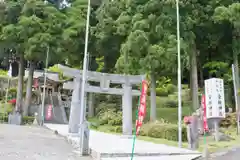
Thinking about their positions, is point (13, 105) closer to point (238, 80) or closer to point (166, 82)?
point (166, 82)

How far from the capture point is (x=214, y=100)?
10.9 meters

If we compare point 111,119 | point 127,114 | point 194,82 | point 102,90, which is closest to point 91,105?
point 111,119

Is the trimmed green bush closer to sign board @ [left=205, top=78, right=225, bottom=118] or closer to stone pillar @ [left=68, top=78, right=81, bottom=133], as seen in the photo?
stone pillar @ [left=68, top=78, right=81, bottom=133]

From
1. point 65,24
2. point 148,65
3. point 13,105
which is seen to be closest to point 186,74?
point 148,65

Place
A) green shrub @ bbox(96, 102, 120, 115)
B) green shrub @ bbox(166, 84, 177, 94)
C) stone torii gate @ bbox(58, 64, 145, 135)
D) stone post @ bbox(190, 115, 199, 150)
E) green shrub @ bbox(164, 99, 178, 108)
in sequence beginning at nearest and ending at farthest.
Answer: stone post @ bbox(190, 115, 199, 150), stone torii gate @ bbox(58, 64, 145, 135), green shrub @ bbox(96, 102, 120, 115), green shrub @ bbox(164, 99, 178, 108), green shrub @ bbox(166, 84, 177, 94)

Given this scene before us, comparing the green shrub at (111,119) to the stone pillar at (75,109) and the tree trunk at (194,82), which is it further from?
the stone pillar at (75,109)

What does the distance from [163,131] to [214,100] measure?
4889mm

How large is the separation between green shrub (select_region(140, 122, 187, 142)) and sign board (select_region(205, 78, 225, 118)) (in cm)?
295

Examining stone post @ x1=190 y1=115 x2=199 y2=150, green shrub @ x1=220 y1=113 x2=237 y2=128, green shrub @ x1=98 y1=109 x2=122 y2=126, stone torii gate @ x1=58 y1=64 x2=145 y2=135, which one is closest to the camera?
stone post @ x1=190 y1=115 x2=199 y2=150

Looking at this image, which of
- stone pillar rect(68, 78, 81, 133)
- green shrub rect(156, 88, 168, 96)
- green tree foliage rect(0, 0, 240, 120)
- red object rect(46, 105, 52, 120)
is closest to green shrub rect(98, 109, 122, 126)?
green tree foliage rect(0, 0, 240, 120)

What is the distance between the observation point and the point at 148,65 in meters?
19.3

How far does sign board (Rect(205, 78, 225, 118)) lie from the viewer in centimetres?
1012

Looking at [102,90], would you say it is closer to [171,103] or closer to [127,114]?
[127,114]

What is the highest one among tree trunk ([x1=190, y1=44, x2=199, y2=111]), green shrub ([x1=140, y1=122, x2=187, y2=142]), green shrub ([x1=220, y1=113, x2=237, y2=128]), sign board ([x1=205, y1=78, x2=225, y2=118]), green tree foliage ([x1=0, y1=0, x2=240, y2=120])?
green tree foliage ([x1=0, y1=0, x2=240, y2=120])
